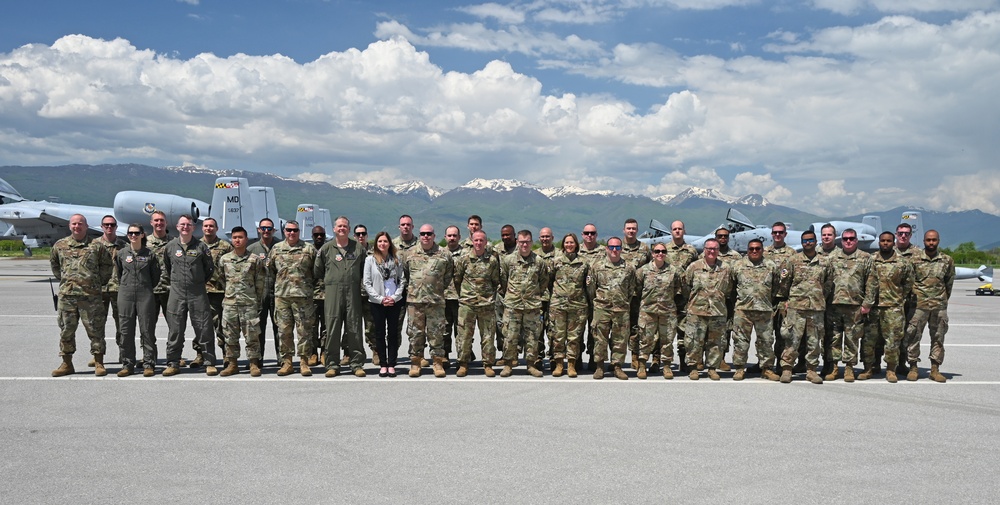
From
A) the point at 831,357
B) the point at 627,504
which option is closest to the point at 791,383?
the point at 831,357

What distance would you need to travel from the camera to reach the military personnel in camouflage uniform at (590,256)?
8.20 metres

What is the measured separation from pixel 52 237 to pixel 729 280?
105 ft

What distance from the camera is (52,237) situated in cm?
2953

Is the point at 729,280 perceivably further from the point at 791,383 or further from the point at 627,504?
the point at 627,504

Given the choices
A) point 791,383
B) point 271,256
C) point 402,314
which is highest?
point 271,256

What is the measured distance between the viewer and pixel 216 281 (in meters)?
8.34

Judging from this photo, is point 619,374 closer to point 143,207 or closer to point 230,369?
point 230,369

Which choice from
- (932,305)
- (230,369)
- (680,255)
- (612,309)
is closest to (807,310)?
(932,305)

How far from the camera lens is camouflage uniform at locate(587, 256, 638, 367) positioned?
792 cm

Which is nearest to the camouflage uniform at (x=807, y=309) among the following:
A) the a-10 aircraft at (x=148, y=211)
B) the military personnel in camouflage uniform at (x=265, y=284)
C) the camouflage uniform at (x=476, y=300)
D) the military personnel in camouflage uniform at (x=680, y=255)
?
the military personnel in camouflage uniform at (x=680, y=255)

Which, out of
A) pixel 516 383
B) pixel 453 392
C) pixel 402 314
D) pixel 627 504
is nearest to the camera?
pixel 627 504

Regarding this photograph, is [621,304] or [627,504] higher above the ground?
[621,304]

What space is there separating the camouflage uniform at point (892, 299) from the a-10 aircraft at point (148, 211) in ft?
65.8

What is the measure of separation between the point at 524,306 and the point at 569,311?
579 mm
